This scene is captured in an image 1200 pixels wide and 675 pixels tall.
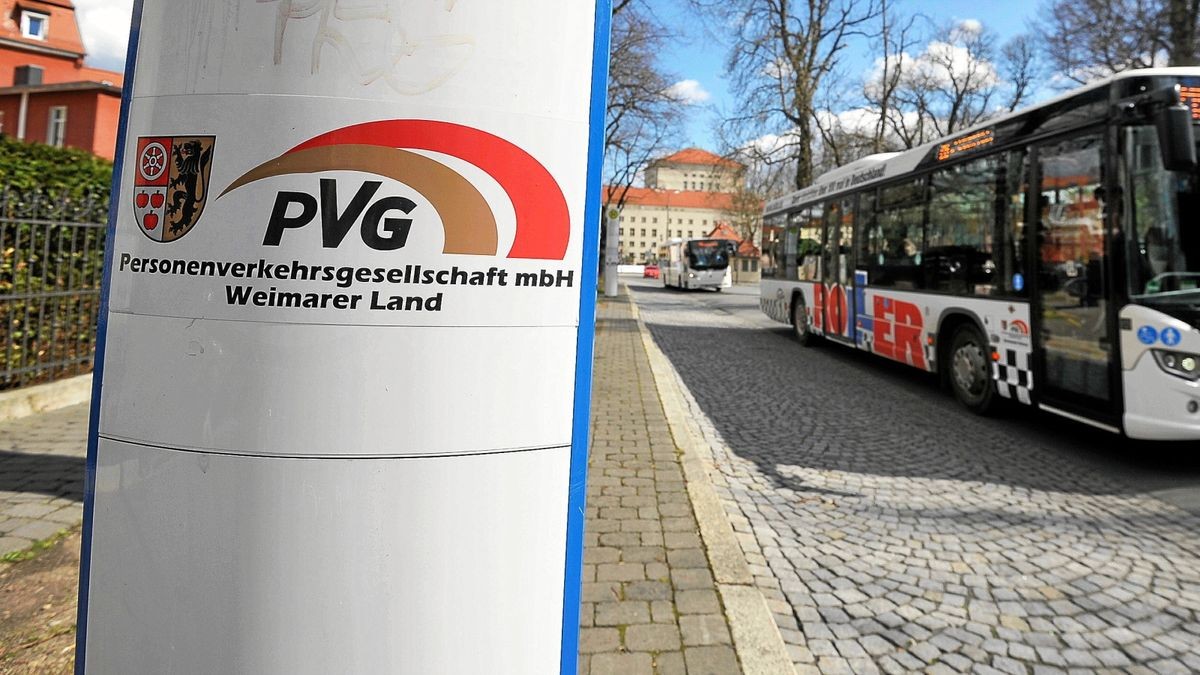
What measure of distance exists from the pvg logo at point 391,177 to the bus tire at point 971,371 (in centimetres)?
688

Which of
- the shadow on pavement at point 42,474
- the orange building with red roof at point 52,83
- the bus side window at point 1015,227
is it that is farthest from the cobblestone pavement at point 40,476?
the orange building with red roof at point 52,83

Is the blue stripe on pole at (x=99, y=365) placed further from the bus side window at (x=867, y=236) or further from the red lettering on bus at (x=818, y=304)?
the red lettering on bus at (x=818, y=304)

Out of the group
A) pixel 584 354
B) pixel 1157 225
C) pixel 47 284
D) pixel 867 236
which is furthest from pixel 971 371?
pixel 47 284

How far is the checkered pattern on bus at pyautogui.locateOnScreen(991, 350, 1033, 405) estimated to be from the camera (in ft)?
21.1

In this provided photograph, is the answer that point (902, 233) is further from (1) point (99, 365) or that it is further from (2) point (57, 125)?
(2) point (57, 125)

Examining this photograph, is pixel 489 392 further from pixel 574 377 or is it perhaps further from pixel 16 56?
pixel 16 56

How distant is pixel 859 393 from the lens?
28.6ft

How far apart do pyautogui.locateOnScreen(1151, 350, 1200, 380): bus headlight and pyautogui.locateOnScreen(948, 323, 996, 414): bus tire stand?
6.69ft

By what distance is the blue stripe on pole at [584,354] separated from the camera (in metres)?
1.80

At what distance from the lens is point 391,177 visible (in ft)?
5.21

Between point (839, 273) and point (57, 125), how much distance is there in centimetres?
4122

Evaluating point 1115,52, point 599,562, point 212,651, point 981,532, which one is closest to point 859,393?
point 981,532

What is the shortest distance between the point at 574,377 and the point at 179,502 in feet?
3.11

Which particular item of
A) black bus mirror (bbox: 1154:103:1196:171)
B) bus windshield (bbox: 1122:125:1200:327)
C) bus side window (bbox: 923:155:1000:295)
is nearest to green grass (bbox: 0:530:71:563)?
bus windshield (bbox: 1122:125:1200:327)
